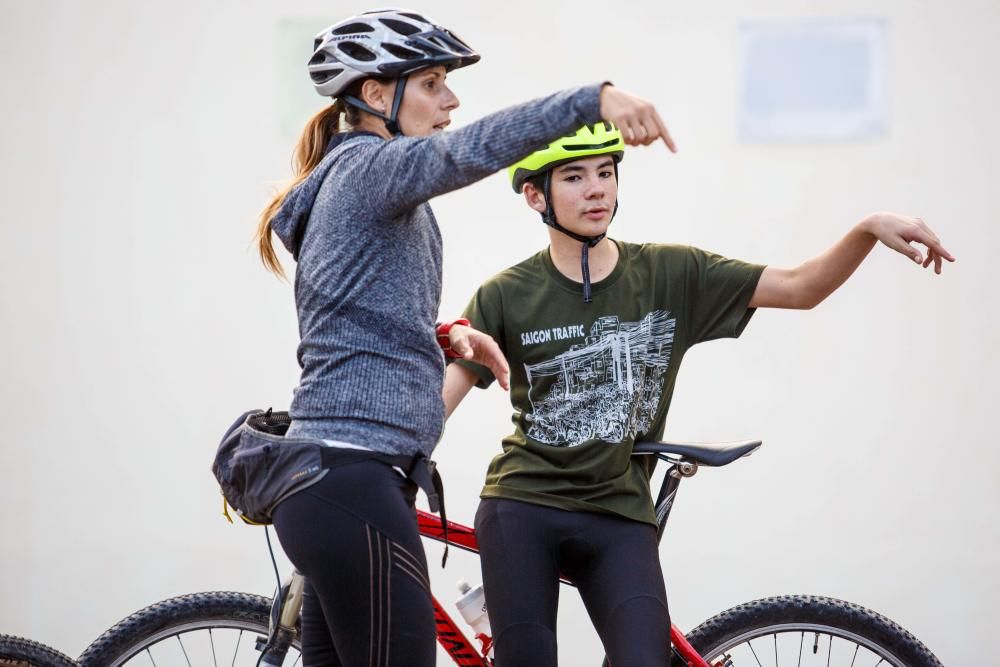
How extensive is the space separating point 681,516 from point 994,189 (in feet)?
4.21

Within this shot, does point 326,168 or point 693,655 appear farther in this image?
point 693,655

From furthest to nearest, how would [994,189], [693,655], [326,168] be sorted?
[994,189], [693,655], [326,168]

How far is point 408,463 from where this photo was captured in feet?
5.98

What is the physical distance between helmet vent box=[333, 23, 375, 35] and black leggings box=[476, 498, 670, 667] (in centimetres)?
93

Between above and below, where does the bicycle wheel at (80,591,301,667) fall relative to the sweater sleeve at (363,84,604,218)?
below

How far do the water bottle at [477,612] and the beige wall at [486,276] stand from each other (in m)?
1.14

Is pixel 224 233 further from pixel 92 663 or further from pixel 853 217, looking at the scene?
pixel 853 217

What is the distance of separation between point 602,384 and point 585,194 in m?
0.38

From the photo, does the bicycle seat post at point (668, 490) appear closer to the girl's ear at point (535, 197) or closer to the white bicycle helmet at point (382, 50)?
the girl's ear at point (535, 197)

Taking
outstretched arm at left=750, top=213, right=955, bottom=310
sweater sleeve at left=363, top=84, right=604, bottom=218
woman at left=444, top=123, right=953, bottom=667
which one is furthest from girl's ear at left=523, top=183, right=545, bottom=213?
sweater sleeve at left=363, top=84, right=604, bottom=218

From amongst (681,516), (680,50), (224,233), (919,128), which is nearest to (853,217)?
(919,128)

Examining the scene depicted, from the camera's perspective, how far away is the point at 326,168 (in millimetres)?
1872

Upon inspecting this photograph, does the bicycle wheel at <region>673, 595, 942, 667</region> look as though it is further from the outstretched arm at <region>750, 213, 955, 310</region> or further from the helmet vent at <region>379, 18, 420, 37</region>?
the helmet vent at <region>379, 18, 420, 37</region>

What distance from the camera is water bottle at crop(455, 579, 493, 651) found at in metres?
2.53
